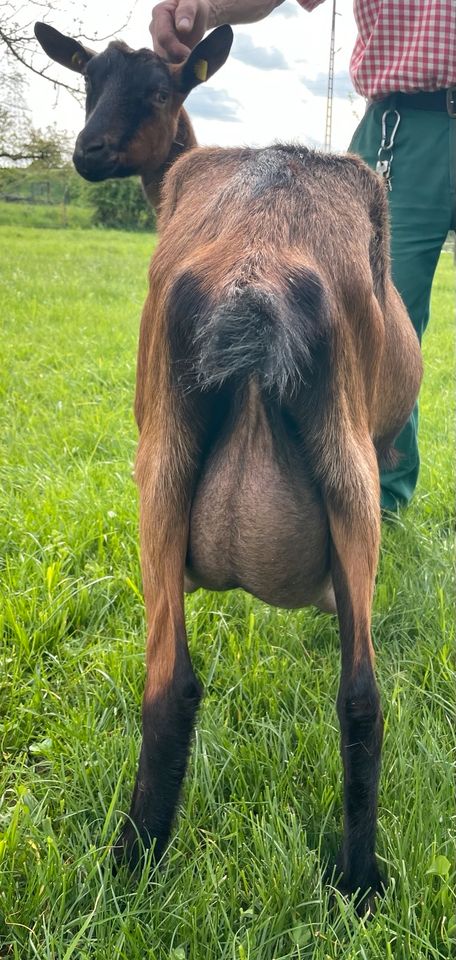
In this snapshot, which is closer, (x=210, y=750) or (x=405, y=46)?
(x=210, y=750)

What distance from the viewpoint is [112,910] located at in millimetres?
1703

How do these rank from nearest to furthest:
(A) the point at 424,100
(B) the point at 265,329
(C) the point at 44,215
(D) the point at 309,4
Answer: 1. (B) the point at 265,329
2. (A) the point at 424,100
3. (D) the point at 309,4
4. (C) the point at 44,215

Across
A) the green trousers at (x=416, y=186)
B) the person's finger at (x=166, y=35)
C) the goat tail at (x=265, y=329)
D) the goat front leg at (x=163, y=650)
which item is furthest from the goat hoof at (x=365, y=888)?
the person's finger at (x=166, y=35)

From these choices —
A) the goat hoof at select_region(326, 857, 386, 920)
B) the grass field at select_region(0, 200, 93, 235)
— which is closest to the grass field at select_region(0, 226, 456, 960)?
the goat hoof at select_region(326, 857, 386, 920)

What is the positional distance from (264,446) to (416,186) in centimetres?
201

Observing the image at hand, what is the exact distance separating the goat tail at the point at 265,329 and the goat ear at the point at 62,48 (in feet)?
8.68

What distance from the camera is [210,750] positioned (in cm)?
220

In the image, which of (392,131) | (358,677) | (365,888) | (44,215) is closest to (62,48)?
(392,131)

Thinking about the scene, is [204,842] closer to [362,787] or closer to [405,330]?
[362,787]

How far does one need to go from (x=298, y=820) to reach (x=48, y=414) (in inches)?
146

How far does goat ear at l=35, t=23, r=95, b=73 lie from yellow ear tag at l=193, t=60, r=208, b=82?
64 cm

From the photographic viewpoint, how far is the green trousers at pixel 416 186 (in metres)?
3.10

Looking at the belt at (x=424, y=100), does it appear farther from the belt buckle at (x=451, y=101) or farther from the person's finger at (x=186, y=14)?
the person's finger at (x=186, y=14)

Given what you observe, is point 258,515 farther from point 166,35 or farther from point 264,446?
point 166,35
